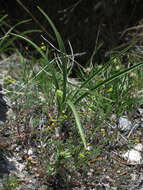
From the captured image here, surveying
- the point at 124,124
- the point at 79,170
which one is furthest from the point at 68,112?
the point at 124,124

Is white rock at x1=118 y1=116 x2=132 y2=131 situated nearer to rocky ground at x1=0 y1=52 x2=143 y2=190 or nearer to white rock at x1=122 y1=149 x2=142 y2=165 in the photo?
rocky ground at x1=0 y1=52 x2=143 y2=190

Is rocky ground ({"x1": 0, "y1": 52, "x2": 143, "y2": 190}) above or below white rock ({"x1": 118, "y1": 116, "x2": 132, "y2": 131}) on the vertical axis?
below

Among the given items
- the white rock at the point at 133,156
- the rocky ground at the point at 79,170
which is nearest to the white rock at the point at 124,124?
the rocky ground at the point at 79,170

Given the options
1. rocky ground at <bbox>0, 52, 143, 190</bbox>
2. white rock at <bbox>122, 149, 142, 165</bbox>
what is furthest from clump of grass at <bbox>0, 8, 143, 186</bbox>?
white rock at <bbox>122, 149, 142, 165</bbox>

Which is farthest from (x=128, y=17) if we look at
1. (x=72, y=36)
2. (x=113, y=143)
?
(x=113, y=143)

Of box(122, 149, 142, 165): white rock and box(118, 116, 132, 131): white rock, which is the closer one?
box(122, 149, 142, 165): white rock

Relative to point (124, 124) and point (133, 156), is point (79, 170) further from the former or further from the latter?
point (124, 124)

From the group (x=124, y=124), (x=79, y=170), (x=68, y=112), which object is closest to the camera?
(x=79, y=170)
